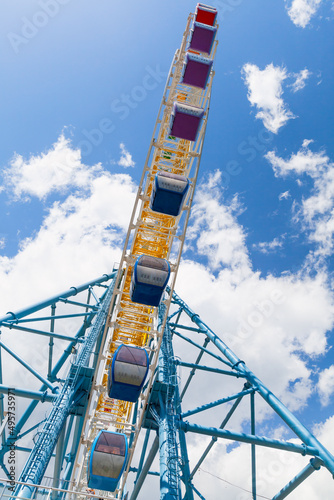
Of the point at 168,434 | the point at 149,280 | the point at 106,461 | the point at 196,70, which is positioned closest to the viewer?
the point at 168,434

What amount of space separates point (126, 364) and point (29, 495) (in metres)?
6.31

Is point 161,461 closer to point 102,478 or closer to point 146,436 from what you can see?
point 102,478

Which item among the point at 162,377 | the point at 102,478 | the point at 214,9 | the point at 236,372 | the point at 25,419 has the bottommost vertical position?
the point at 102,478

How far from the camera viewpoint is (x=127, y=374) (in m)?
14.9

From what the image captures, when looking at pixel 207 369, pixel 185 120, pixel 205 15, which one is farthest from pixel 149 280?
pixel 205 15

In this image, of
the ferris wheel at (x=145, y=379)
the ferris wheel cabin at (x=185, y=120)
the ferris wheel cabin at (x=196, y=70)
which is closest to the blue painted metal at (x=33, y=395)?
the ferris wheel at (x=145, y=379)

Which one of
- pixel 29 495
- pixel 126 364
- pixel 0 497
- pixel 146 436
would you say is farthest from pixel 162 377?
pixel 0 497

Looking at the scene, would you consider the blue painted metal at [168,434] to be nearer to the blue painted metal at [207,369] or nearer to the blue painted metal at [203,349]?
the blue painted metal at [207,369]

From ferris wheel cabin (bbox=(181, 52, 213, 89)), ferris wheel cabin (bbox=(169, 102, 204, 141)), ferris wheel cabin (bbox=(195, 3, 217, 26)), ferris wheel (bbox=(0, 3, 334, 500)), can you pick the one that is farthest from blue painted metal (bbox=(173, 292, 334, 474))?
ferris wheel cabin (bbox=(195, 3, 217, 26))

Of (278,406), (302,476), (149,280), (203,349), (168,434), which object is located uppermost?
(149,280)

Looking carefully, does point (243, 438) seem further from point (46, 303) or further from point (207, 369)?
point (46, 303)

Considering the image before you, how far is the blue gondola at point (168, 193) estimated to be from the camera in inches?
666

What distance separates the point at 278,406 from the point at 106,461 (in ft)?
24.5

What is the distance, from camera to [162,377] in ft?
52.2
